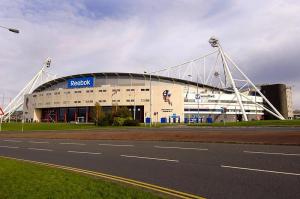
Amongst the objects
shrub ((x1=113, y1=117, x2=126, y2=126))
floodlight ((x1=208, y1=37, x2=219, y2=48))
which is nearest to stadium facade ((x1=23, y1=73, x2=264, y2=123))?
floodlight ((x1=208, y1=37, x2=219, y2=48))

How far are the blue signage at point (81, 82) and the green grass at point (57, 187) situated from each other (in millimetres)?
102143

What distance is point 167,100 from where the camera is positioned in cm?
10181

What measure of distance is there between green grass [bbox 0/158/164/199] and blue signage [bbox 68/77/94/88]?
10214 centimetres

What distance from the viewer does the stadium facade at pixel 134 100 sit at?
101500mm

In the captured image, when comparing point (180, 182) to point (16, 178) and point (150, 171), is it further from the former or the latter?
point (16, 178)

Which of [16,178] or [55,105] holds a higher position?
[55,105]

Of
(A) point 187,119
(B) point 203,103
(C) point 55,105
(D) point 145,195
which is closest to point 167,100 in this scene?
(A) point 187,119

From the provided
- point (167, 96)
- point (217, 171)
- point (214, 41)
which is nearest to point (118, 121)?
point (167, 96)

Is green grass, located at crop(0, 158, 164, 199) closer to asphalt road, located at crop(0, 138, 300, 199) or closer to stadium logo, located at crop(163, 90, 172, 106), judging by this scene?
asphalt road, located at crop(0, 138, 300, 199)

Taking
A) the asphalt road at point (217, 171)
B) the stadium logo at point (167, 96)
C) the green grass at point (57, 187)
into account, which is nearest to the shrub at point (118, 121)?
the stadium logo at point (167, 96)

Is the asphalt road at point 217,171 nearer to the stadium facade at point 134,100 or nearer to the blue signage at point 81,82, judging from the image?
the stadium facade at point 134,100

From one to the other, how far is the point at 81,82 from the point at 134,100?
2236cm

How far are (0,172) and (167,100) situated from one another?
304ft

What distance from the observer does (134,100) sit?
101000 mm
